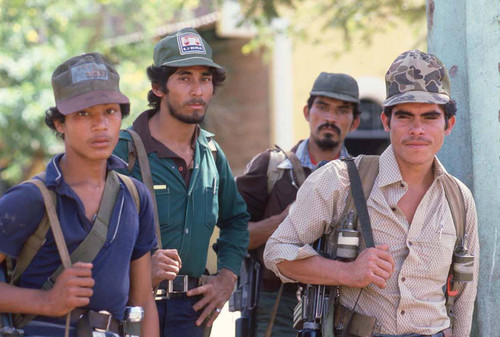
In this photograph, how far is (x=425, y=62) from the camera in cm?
418

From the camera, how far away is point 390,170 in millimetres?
4133

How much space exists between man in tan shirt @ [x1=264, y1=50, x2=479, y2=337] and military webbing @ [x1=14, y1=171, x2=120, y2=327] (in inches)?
36.1

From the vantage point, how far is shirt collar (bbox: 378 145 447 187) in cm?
410

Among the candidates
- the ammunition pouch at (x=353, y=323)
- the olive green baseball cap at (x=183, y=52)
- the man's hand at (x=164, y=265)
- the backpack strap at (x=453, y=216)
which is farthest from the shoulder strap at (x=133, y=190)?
the backpack strap at (x=453, y=216)

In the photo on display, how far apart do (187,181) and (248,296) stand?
131 centimetres

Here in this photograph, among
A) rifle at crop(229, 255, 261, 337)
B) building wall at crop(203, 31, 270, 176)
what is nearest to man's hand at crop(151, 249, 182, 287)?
rifle at crop(229, 255, 261, 337)

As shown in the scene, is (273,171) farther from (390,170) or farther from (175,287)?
(390,170)

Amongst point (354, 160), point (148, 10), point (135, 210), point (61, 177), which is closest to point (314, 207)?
point (354, 160)

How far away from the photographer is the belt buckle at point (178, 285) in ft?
15.4

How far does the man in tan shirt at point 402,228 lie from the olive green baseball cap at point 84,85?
106 centimetres

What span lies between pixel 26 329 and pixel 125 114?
107cm

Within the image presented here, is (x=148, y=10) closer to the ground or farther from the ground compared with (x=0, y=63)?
farther from the ground

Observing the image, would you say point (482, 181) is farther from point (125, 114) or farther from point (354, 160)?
point (125, 114)

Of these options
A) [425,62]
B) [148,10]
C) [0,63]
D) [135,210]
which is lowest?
[135,210]
